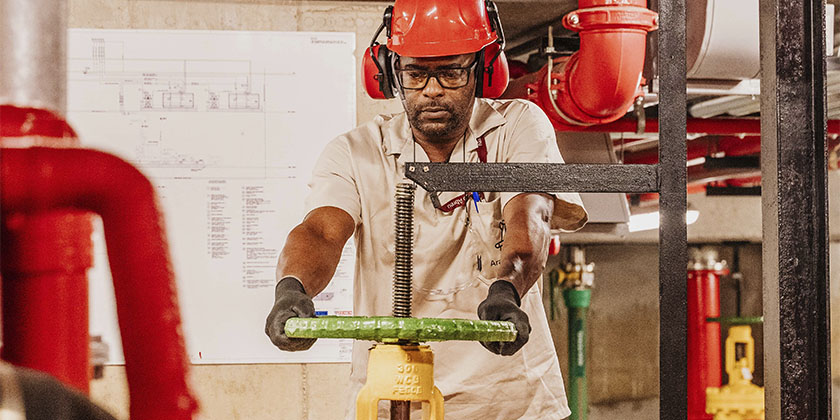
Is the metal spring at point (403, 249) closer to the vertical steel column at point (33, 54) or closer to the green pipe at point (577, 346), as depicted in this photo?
the vertical steel column at point (33, 54)

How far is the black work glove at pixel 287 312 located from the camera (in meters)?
1.22

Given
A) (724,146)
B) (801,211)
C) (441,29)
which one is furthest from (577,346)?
(801,211)

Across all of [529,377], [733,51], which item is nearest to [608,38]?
[733,51]

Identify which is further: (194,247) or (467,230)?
→ (194,247)

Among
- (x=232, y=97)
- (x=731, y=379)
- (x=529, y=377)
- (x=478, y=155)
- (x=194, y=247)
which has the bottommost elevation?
(x=731, y=379)

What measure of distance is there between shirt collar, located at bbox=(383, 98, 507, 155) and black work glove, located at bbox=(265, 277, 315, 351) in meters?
0.67

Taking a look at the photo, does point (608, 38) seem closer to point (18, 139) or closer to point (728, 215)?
point (18, 139)

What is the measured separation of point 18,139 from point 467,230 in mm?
1779

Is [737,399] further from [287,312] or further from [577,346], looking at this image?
[287,312]

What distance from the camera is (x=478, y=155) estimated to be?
207 centimetres

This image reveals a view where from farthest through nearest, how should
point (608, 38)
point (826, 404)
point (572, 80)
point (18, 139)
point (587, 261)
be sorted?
1. point (587, 261)
2. point (572, 80)
3. point (608, 38)
4. point (826, 404)
5. point (18, 139)

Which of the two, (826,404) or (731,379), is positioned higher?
(826,404)

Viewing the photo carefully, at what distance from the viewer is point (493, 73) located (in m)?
2.14

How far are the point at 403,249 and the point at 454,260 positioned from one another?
0.85 meters
